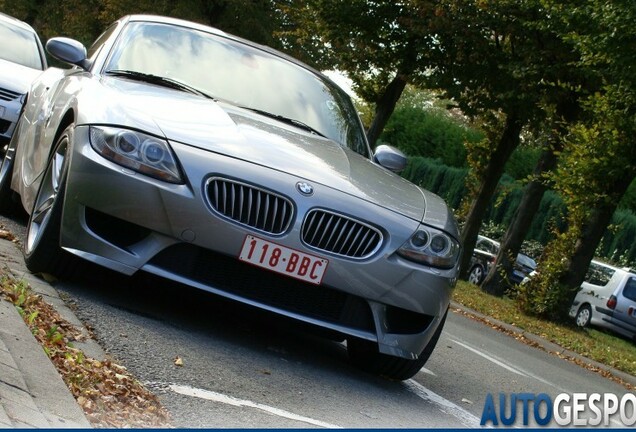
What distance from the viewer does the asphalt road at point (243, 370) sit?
538 cm

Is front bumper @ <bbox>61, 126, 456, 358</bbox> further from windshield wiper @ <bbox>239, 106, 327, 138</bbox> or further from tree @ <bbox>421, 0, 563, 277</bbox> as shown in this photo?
tree @ <bbox>421, 0, 563, 277</bbox>

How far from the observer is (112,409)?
4.69 meters

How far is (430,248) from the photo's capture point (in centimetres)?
678

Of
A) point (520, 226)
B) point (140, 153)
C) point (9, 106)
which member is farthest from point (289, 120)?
point (520, 226)

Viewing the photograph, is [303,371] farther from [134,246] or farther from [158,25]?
[158,25]

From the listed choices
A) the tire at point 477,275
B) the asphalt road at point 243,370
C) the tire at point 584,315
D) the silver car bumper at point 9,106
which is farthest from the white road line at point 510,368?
the tire at point 477,275

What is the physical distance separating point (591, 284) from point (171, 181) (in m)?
23.3

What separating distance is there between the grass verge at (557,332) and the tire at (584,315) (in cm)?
575

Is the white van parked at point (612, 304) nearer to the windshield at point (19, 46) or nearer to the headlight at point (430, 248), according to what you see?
the windshield at point (19, 46)

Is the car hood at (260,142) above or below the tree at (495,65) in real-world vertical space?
below

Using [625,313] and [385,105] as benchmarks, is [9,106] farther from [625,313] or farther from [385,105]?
[625,313]

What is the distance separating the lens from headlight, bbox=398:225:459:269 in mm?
6664

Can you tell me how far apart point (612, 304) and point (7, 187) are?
1976 centimetres

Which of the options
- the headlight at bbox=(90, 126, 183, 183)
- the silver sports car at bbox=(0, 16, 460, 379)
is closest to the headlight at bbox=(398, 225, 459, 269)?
the silver sports car at bbox=(0, 16, 460, 379)
